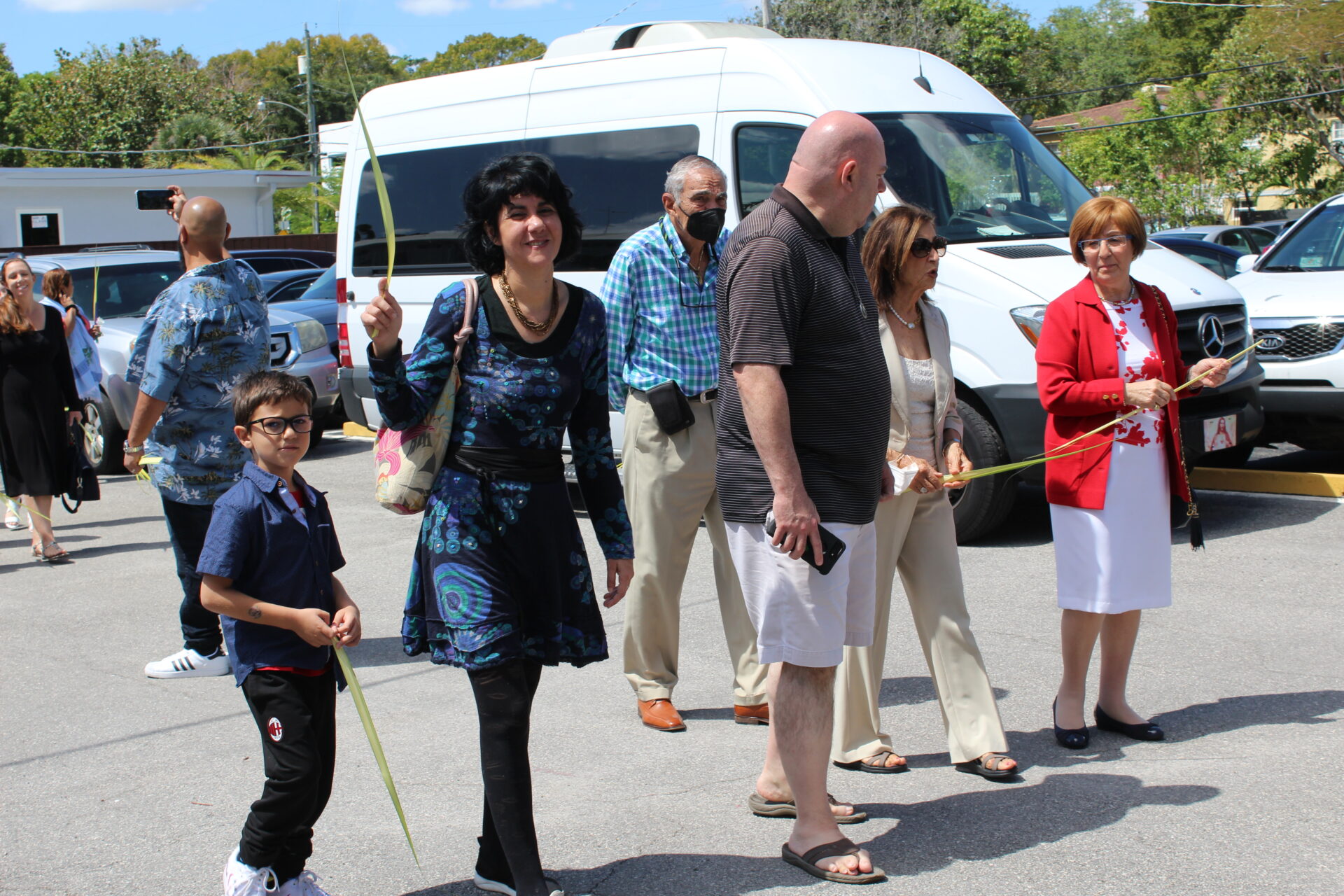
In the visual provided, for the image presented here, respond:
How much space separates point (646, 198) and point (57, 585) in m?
4.23

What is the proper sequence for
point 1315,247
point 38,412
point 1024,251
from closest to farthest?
1. point 1024,251
2. point 38,412
3. point 1315,247

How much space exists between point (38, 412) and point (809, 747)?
262 inches

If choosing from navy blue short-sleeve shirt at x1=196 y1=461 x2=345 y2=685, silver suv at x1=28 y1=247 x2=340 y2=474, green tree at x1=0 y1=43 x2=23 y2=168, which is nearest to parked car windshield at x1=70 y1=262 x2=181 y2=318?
silver suv at x1=28 y1=247 x2=340 y2=474

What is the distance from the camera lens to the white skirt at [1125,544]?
4.34 metres

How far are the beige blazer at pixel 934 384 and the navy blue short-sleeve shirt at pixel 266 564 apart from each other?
182 centimetres

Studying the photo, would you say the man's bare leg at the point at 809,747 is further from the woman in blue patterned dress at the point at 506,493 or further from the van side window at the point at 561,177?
the van side window at the point at 561,177

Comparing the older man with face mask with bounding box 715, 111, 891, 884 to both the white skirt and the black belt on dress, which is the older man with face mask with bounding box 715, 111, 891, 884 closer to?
the black belt on dress

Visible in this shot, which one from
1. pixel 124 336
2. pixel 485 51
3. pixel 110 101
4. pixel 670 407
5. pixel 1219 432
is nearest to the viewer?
pixel 670 407

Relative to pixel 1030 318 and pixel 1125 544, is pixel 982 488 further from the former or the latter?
pixel 1125 544

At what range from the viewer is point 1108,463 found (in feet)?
14.3

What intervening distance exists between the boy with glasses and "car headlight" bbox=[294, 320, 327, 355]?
9.34 m

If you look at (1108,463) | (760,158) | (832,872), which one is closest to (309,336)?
(760,158)

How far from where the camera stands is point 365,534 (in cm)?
863

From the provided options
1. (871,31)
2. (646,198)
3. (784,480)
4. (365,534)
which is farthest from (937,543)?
(871,31)
